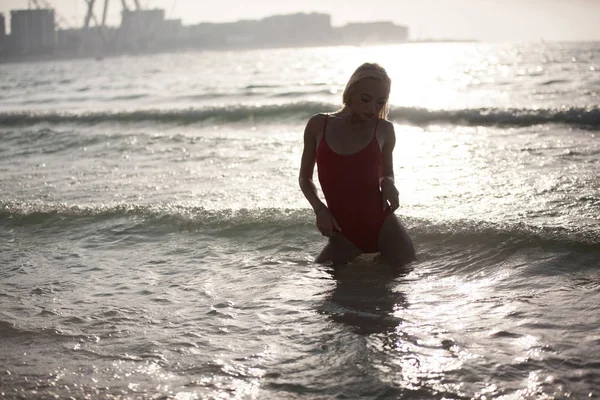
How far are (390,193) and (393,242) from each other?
0.34 metres

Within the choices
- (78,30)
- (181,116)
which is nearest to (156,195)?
(181,116)

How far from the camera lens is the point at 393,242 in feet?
14.5

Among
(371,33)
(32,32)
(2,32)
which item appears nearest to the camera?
(2,32)

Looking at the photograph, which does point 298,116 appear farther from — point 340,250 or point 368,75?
point 368,75

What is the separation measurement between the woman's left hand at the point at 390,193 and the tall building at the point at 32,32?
455 feet

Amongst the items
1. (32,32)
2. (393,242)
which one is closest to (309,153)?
(393,242)

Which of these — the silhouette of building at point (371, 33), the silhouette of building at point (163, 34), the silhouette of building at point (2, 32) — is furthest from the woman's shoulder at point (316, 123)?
the silhouette of building at point (371, 33)

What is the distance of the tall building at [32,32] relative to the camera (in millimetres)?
134375

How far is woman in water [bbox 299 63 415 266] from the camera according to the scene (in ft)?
14.3

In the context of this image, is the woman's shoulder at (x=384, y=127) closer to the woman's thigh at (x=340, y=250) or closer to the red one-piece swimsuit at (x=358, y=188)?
the red one-piece swimsuit at (x=358, y=188)

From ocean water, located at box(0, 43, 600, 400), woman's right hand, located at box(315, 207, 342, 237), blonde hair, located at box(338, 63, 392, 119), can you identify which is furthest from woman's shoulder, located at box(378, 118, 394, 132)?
ocean water, located at box(0, 43, 600, 400)

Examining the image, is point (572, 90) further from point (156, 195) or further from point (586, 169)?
point (156, 195)

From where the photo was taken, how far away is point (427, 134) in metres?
13.4

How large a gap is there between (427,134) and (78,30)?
14513 centimetres
